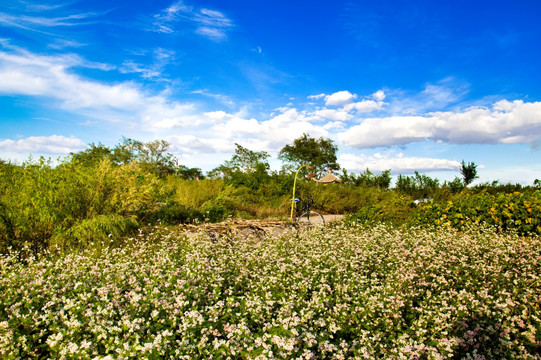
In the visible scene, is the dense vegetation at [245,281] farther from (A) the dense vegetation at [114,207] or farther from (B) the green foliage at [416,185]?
(B) the green foliage at [416,185]

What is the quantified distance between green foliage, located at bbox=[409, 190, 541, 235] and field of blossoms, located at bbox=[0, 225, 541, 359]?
2191 millimetres

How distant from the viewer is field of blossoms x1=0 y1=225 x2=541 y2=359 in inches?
98.2

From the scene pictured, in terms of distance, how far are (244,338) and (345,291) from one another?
1.48m

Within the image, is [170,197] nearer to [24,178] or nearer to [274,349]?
[24,178]

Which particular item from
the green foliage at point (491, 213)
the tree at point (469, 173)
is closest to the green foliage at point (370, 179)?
the tree at point (469, 173)

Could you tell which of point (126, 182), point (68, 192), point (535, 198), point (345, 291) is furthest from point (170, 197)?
point (535, 198)

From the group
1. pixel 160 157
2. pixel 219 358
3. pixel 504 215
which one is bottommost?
pixel 219 358

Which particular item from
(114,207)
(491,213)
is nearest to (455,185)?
(491,213)

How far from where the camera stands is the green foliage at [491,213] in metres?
7.16

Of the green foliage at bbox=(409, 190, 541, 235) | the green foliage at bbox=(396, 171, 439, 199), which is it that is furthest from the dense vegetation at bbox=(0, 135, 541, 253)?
the green foliage at bbox=(396, 171, 439, 199)

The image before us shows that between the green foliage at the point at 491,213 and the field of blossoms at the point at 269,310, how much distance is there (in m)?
2.19

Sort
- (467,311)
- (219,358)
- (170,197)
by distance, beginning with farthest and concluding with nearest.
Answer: (170,197), (467,311), (219,358)

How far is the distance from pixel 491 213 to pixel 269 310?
672 cm

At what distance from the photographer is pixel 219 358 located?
2.29 m
